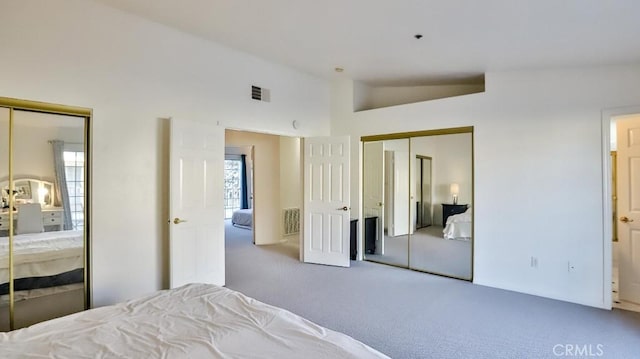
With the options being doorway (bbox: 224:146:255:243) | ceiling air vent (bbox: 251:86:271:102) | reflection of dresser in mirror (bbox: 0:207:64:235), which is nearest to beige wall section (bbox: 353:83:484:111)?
ceiling air vent (bbox: 251:86:271:102)

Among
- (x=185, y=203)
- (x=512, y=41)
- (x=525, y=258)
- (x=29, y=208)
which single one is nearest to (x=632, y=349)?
(x=525, y=258)

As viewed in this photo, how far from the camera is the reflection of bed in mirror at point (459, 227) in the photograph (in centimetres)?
474

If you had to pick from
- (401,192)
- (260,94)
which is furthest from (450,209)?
(260,94)

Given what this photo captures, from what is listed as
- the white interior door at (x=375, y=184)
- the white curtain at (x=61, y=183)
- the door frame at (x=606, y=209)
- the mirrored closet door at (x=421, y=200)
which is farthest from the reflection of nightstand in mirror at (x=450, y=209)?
the white curtain at (x=61, y=183)

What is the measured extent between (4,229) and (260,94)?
312 centimetres

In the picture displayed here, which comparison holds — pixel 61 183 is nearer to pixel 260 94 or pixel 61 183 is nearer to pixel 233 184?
pixel 260 94

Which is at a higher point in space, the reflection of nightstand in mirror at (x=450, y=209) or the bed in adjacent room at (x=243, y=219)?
the reflection of nightstand in mirror at (x=450, y=209)

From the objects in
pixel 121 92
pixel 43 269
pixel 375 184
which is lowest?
pixel 43 269

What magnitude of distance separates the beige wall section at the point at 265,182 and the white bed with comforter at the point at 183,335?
5065mm

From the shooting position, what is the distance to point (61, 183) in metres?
3.15

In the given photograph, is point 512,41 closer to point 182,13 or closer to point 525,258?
point 525,258

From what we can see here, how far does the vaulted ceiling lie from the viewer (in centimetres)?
287

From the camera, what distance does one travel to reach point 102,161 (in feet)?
11.0

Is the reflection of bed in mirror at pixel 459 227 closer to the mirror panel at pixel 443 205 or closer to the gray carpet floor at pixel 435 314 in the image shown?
the mirror panel at pixel 443 205
